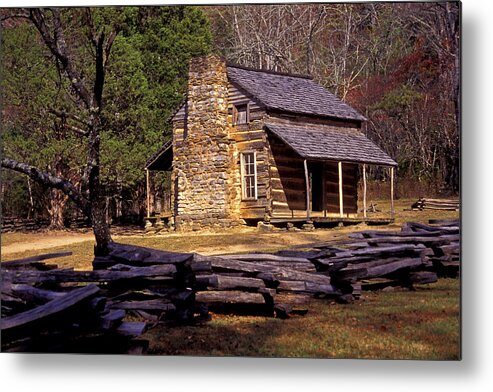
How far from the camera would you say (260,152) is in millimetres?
9602

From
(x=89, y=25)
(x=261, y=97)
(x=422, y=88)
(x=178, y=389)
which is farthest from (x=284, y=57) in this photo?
(x=178, y=389)

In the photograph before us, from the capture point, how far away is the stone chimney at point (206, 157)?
31.0 ft

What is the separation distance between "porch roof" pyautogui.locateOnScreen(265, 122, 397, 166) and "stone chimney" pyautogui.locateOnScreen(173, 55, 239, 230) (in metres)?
0.55

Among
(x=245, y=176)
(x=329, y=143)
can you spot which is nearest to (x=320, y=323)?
(x=245, y=176)

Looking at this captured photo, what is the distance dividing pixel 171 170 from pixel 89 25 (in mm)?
1659

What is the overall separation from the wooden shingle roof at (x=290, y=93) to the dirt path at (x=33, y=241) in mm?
2299

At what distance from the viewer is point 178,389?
8.81 m

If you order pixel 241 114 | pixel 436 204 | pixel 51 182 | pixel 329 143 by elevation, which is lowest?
pixel 436 204

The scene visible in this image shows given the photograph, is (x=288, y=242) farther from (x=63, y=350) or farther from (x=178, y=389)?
(x=63, y=350)

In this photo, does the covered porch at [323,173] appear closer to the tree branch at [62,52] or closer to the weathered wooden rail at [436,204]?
the weathered wooden rail at [436,204]

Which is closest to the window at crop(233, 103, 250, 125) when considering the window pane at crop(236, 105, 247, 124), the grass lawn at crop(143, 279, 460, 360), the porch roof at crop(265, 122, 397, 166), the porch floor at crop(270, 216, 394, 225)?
the window pane at crop(236, 105, 247, 124)

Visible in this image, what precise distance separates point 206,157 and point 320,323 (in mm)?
2148

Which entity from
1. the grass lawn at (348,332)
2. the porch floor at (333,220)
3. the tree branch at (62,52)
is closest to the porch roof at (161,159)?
the tree branch at (62,52)

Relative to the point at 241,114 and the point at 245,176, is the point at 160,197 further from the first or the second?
the point at 241,114
